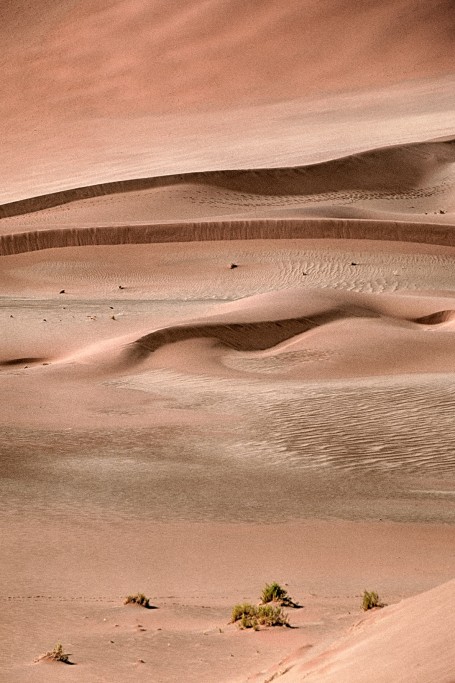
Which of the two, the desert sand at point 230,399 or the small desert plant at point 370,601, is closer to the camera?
the desert sand at point 230,399

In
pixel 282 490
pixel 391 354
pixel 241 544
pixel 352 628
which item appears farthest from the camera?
pixel 391 354

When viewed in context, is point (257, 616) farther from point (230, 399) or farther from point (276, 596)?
point (230, 399)

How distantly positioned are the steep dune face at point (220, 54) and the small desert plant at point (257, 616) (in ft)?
120

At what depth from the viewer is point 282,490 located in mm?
8758

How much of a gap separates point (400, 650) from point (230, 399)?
25.4 ft

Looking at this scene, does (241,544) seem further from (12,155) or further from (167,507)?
(12,155)

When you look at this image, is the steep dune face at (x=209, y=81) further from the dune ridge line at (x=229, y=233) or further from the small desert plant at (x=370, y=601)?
the small desert plant at (x=370, y=601)

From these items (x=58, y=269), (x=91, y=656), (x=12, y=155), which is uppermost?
(x=12, y=155)

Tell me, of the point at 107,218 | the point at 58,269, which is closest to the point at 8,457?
the point at 58,269

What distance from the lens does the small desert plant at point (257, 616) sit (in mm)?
5637

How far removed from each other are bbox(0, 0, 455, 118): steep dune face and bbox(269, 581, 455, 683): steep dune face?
1486 inches

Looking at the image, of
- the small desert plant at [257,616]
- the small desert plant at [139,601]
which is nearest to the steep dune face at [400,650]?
the small desert plant at [257,616]

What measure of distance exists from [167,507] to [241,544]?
0.96 metres

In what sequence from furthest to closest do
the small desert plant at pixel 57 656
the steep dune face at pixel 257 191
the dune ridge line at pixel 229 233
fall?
the steep dune face at pixel 257 191 → the dune ridge line at pixel 229 233 → the small desert plant at pixel 57 656
